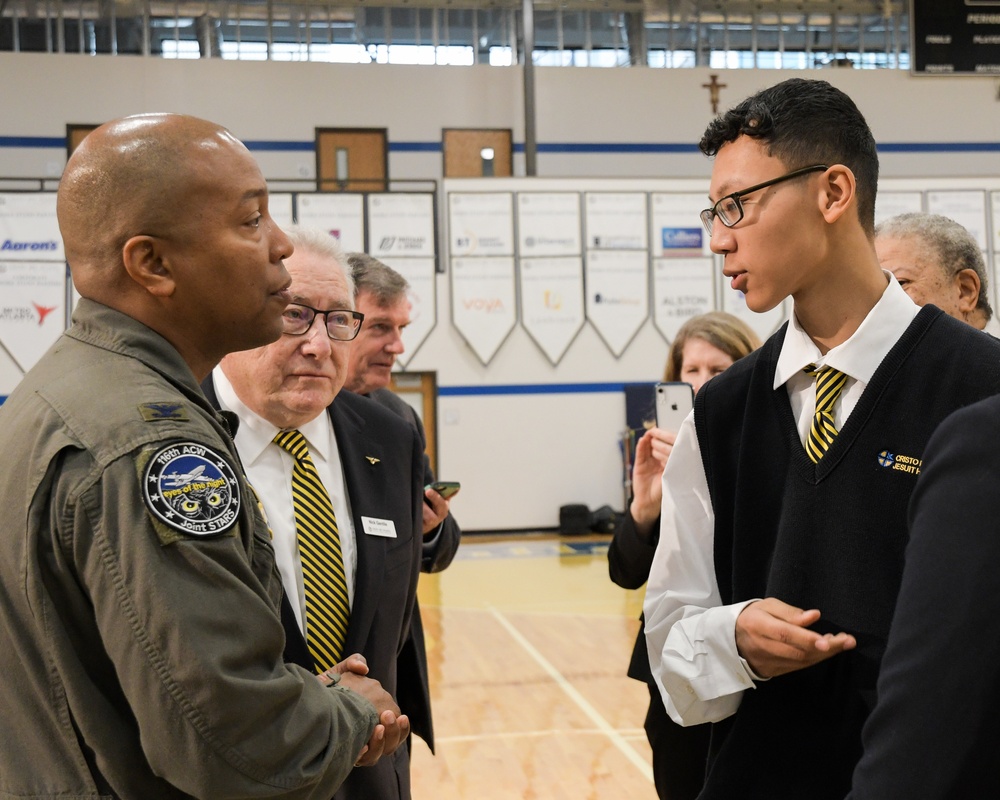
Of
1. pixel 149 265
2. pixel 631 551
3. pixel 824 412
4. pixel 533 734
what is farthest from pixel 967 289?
pixel 533 734

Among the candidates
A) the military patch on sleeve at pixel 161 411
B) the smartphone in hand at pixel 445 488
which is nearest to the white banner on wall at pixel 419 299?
the smartphone in hand at pixel 445 488

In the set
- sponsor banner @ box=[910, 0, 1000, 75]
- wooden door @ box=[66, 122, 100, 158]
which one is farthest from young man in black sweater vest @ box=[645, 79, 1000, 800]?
wooden door @ box=[66, 122, 100, 158]

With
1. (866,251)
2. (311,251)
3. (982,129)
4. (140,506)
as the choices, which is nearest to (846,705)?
(866,251)

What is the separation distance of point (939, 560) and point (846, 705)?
0.76 metres

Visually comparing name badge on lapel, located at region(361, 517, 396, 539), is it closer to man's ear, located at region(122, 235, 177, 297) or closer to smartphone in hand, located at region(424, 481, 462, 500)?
smartphone in hand, located at region(424, 481, 462, 500)

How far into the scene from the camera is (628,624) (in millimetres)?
8398

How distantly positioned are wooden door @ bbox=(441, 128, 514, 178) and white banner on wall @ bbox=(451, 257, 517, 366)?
224cm

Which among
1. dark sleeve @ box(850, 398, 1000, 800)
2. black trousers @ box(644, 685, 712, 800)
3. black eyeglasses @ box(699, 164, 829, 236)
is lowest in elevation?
black trousers @ box(644, 685, 712, 800)

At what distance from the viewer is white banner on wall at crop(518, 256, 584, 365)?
13.4 m

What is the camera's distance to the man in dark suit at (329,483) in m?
2.23

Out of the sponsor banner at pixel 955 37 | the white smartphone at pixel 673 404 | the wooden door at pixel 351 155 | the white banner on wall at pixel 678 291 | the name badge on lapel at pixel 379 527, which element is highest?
the sponsor banner at pixel 955 37

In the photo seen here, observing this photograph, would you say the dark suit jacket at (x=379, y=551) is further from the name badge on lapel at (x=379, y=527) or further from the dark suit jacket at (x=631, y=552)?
the dark suit jacket at (x=631, y=552)

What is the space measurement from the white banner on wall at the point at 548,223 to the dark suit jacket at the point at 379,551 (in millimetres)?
10969

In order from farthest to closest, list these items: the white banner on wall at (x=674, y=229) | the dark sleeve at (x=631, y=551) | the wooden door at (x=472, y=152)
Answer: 1. the wooden door at (x=472, y=152)
2. the white banner on wall at (x=674, y=229)
3. the dark sleeve at (x=631, y=551)
